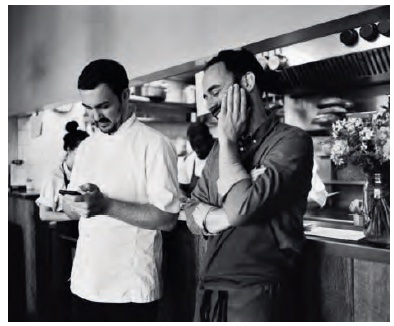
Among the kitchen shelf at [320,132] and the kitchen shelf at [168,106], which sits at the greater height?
the kitchen shelf at [168,106]

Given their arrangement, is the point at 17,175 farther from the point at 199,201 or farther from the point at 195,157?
the point at 199,201

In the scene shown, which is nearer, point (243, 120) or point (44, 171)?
point (243, 120)

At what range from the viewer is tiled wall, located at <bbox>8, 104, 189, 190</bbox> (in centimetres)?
536

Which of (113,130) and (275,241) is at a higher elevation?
(113,130)

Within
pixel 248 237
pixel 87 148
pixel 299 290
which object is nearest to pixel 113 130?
pixel 87 148

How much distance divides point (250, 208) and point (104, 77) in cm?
90

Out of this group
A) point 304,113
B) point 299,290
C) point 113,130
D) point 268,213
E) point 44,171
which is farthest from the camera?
point 44,171

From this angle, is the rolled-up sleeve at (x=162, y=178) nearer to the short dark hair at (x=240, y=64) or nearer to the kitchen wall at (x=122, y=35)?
the short dark hair at (x=240, y=64)

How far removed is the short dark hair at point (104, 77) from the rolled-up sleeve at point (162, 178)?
11.9 inches

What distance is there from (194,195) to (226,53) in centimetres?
55

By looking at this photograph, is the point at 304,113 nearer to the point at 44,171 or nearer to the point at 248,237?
the point at 44,171

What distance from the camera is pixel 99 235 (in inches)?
74.5

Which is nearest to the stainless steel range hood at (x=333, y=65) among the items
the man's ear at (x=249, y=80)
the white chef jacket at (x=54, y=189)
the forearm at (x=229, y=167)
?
the white chef jacket at (x=54, y=189)

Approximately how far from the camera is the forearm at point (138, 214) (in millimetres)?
1774
